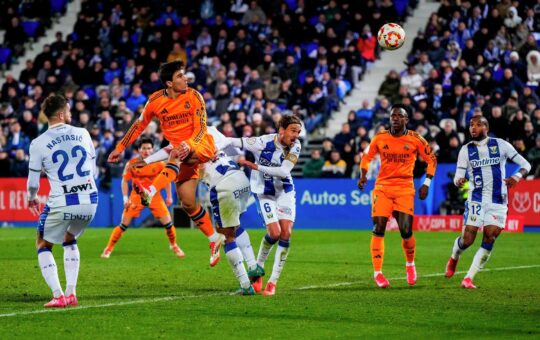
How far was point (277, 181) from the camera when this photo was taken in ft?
45.6

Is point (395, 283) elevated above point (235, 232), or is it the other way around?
point (235, 232)

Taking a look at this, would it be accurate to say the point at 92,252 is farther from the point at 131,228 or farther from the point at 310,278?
the point at 131,228

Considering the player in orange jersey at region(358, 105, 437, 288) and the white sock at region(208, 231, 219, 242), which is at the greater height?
the player in orange jersey at region(358, 105, 437, 288)

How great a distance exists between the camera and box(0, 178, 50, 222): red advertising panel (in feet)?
102

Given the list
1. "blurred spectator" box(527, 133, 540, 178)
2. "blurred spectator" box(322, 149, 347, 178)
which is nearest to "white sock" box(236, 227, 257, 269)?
"blurred spectator" box(527, 133, 540, 178)

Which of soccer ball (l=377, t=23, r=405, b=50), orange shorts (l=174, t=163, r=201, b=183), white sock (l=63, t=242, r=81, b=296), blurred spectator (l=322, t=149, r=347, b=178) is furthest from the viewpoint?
blurred spectator (l=322, t=149, r=347, b=178)

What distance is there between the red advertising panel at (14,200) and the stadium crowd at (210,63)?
0.77 metres

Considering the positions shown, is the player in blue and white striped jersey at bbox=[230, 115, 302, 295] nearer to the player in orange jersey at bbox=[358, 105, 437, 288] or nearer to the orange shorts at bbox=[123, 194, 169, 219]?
the player in orange jersey at bbox=[358, 105, 437, 288]

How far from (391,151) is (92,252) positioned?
8.25 meters

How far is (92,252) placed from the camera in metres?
21.0

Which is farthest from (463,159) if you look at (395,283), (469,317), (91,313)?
(91,313)

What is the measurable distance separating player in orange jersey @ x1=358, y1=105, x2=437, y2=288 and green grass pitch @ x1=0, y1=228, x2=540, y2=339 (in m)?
0.60

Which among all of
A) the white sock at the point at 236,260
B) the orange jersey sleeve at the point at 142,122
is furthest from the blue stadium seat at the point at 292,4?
the white sock at the point at 236,260

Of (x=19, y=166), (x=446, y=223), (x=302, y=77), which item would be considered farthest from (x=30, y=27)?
(x=446, y=223)
